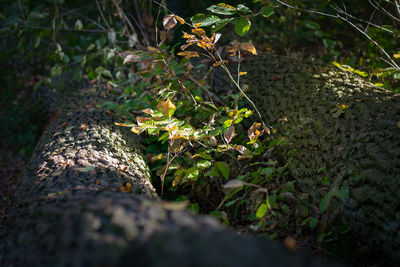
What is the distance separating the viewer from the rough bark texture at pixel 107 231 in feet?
2.60

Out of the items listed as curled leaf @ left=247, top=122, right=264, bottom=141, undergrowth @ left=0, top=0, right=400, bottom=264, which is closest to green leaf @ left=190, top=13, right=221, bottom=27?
undergrowth @ left=0, top=0, right=400, bottom=264

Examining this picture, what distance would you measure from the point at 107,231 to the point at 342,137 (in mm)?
1563

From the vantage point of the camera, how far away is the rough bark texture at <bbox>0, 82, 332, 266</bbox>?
79 cm

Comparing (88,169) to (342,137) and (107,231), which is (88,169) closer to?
(107,231)

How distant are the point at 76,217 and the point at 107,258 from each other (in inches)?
11.3

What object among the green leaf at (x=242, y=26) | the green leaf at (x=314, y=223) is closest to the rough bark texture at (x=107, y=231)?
the green leaf at (x=314, y=223)

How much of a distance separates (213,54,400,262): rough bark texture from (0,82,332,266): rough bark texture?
80cm

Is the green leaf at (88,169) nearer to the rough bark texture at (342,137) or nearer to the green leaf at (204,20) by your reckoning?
the green leaf at (204,20)

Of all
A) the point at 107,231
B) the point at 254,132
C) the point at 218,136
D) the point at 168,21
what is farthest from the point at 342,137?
the point at 107,231

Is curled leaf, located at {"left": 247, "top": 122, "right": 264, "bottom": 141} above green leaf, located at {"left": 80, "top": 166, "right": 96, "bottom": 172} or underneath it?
above

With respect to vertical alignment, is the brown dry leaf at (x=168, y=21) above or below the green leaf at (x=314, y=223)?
above

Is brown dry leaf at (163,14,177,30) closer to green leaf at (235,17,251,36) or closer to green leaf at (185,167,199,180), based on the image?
green leaf at (235,17,251,36)

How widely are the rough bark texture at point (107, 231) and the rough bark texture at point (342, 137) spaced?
80 centimetres

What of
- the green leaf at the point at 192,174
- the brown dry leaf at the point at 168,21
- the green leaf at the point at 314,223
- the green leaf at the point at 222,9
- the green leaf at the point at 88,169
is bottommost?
the green leaf at the point at 88,169
